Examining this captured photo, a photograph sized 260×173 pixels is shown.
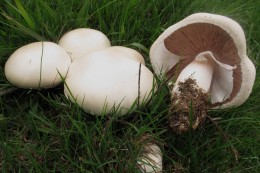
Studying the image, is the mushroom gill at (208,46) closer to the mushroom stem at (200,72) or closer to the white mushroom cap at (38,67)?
the mushroom stem at (200,72)

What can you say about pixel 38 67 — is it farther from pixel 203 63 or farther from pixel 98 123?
pixel 203 63

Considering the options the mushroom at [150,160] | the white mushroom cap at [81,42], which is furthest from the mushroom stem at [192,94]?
the white mushroom cap at [81,42]

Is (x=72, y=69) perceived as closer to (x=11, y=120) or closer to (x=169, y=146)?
(x=11, y=120)

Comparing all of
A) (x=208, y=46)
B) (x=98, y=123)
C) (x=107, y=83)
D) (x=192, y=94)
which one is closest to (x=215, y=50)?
(x=208, y=46)

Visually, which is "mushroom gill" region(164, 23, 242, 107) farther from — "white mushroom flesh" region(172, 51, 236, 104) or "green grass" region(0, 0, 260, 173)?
"green grass" region(0, 0, 260, 173)

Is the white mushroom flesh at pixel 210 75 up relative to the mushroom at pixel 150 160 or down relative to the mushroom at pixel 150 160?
up

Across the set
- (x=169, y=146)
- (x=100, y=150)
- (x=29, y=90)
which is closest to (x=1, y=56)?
A: (x=29, y=90)
